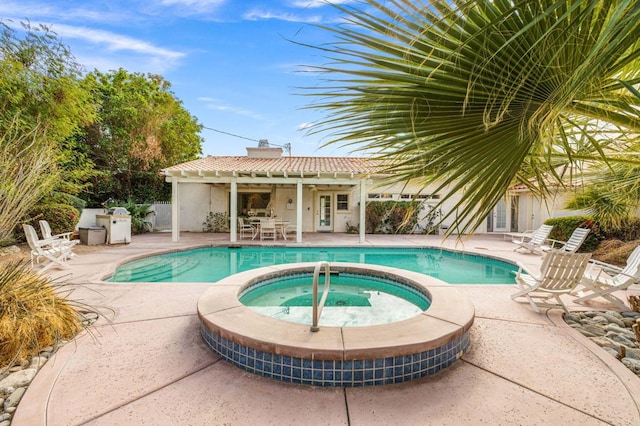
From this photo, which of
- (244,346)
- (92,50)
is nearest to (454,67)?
(244,346)

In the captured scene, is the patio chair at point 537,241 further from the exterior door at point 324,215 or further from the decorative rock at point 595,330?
the exterior door at point 324,215

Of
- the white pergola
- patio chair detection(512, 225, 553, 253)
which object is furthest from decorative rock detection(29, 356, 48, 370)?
patio chair detection(512, 225, 553, 253)

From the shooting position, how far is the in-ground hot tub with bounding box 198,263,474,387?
270cm

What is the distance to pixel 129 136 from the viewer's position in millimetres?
15664

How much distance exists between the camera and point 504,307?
4.66 meters

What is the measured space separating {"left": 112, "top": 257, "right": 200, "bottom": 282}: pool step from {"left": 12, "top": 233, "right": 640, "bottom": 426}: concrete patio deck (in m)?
3.67

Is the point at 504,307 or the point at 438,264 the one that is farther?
the point at 438,264

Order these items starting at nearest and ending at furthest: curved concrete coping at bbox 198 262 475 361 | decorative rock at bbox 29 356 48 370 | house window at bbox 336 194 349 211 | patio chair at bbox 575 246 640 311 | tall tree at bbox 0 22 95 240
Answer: curved concrete coping at bbox 198 262 475 361
decorative rock at bbox 29 356 48 370
patio chair at bbox 575 246 640 311
tall tree at bbox 0 22 95 240
house window at bbox 336 194 349 211

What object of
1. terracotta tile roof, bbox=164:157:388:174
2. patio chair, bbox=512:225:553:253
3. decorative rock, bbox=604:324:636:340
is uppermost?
terracotta tile roof, bbox=164:157:388:174

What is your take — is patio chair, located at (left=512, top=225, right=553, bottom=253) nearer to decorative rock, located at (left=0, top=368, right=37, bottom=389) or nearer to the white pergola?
the white pergola

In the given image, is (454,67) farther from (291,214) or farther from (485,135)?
(291,214)

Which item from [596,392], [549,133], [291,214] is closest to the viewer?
[549,133]

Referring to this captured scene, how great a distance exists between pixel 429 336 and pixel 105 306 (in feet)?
14.8

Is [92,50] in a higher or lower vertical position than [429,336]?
higher
